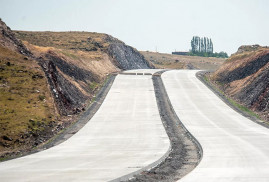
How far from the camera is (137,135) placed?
26688 mm

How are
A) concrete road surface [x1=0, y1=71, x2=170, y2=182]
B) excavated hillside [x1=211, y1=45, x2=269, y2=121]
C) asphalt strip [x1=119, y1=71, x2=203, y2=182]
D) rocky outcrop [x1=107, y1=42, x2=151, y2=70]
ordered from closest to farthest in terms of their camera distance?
concrete road surface [x1=0, y1=71, x2=170, y2=182], asphalt strip [x1=119, y1=71, x2=203, y2=182], excavated hillside [x1=211, y1=45, x2=269, y2=121], rocky outcrop [x1=107, y1=42, x2=151, y2=70]

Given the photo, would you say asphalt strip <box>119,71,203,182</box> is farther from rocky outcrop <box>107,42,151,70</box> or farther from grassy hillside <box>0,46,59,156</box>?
rocky outcrop <box>107,42,151,70</box>

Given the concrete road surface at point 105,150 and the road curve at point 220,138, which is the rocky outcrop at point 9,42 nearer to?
the concrete road surface at point 105,150

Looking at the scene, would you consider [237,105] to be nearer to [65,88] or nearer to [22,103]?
[65,88]

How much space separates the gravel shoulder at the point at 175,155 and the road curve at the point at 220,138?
51 cm

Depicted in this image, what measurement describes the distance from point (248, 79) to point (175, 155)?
3420cm

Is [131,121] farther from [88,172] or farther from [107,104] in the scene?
[88,172]

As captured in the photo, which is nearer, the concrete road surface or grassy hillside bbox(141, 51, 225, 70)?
the concrete road surface

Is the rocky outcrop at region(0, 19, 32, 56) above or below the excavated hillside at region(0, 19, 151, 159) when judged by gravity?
above

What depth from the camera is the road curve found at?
45.6 feet

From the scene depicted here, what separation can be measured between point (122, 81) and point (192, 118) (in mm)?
27424

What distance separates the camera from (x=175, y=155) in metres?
20.0

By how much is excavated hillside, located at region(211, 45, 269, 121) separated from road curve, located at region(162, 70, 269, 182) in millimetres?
2555

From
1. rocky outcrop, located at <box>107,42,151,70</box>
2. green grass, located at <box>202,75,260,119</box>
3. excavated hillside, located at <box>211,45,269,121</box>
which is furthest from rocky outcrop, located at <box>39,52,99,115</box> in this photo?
rocky outcrop, located at <box>107,42,151,70</box>
